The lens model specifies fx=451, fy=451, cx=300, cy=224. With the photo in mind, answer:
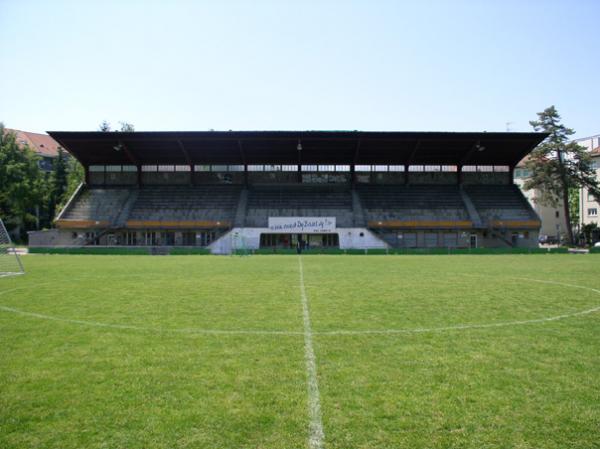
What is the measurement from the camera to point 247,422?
5.23 metres

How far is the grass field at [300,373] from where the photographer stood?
4980 millimetres

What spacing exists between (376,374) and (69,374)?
15.5 ft

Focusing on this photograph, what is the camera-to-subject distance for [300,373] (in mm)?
6992

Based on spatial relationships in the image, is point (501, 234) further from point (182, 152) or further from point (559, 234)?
point (182, 152)

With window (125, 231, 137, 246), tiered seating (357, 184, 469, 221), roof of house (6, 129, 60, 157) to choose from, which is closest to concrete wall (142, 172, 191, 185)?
window (125, 231, 137, 246)

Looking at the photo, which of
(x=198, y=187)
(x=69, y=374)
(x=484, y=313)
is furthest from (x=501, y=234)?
(x=69, y=374)

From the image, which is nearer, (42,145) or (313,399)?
(313,399)

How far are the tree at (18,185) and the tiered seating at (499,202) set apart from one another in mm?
66311

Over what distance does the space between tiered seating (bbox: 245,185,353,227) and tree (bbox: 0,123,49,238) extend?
35.8m

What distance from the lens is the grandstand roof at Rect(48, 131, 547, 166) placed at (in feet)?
187

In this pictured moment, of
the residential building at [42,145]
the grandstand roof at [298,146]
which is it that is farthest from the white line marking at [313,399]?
the residential building at [42,145]

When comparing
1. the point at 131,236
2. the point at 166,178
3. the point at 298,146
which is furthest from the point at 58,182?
the point at 298,146

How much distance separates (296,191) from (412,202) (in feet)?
52.9

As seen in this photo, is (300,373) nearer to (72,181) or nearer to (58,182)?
(72,181)
